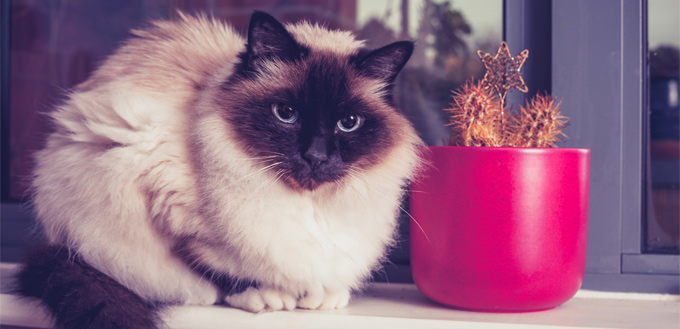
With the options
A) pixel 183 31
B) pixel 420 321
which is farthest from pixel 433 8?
pixel 420 321

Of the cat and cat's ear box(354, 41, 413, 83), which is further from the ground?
cat's ear box(354, 41, 413, 83)

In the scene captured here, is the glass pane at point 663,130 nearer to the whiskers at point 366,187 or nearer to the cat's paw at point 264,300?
the whiskers at point 366,187

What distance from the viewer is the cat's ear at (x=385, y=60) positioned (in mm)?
960

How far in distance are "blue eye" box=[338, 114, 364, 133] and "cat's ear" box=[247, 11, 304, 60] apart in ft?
0.51

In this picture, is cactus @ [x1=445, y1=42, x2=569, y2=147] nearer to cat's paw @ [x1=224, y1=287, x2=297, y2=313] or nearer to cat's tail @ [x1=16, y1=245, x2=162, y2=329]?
cat's paw @ [x1=224, y1=287, x2=297, y2=313]

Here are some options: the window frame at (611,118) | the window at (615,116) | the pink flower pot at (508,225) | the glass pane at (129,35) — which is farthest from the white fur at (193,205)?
the glass pane at (129,35)

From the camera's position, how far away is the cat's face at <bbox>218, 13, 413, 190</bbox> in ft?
3.02

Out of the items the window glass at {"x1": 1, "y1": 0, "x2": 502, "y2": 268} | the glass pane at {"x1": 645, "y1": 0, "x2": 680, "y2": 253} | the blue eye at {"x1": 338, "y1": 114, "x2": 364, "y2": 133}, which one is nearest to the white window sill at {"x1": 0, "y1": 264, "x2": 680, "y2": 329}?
the glass pane at {"x1": 645, "y1": 0, "x2": 680, "y2": 253}

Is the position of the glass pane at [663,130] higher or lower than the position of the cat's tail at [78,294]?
higher

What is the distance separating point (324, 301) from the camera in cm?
103

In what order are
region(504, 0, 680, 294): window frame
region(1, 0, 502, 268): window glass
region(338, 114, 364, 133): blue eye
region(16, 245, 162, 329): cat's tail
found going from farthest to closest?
region(1, 0, 502, 268): window glass < region(504, 0, 680, 294): window frame < region(338, 114, 364, 133): blue eye < region(16, 245, 162, 329): cat's tail

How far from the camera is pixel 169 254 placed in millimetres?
1017

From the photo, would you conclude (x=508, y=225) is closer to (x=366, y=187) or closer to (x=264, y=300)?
(x=366, y=187)

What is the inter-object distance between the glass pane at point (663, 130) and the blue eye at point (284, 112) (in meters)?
0.84
